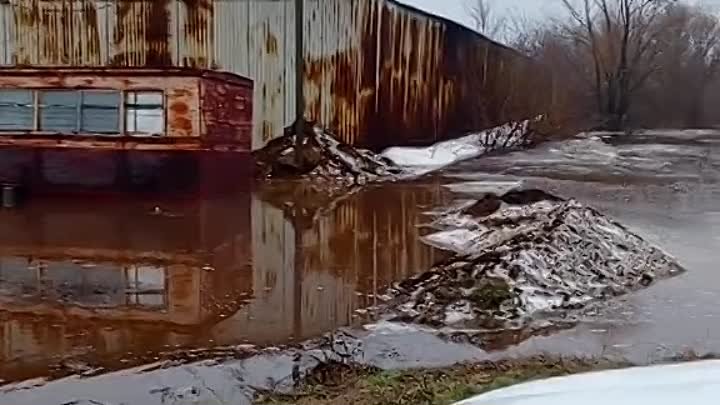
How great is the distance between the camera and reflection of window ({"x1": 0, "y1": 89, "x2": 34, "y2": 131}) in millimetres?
17172

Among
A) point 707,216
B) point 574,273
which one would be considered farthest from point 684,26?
point 574,273

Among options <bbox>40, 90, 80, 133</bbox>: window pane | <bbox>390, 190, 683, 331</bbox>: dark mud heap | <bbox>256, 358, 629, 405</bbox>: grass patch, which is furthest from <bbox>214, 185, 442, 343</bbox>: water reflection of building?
<bbox>40, 90, 80, 133</bbox>: window pane

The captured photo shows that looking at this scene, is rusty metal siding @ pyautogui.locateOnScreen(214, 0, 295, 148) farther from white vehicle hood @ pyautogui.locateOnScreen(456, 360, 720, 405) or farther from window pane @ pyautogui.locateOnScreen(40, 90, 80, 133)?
white vehicle hood @ pyautogui.locateOnScreen(456, 360, 720, 405)

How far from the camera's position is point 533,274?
354 inches

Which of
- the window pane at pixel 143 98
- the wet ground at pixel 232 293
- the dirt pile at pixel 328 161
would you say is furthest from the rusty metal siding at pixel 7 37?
the dirt pile at pixel 328 161

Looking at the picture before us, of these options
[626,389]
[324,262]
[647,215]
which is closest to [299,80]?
[647,215]

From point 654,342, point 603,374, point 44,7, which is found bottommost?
point 654,342

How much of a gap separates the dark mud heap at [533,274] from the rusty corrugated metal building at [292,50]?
10.2 m

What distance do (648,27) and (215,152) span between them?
38.5 meters

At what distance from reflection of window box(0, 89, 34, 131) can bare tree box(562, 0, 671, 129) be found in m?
36.9

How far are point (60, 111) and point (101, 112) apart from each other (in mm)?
801

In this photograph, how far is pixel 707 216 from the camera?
15.1 meters

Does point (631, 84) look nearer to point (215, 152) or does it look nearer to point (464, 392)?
point (215, 152)

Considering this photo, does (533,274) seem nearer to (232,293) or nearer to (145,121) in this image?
(232,293)
